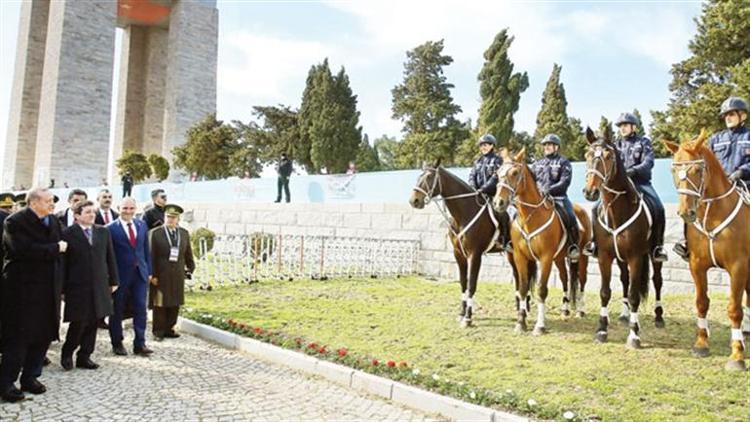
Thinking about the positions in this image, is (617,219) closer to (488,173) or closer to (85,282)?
(488,173)

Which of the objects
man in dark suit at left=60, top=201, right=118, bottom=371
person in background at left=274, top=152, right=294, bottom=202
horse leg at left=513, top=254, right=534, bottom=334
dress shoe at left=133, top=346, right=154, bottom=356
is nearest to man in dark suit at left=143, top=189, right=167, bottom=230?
dress shoe at left=133, top=346, right=154, bottom=356

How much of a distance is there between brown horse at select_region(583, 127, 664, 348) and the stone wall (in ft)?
12.4

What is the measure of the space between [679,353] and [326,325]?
4.67 meters

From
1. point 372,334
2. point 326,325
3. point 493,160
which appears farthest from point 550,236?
point 326,325

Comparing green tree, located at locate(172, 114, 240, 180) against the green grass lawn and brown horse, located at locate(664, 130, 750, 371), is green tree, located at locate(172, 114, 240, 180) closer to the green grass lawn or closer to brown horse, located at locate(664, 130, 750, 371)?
the green grass lawn

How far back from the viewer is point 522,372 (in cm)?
536

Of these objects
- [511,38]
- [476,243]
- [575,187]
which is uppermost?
[511,38]

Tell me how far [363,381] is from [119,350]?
3301 millimetres

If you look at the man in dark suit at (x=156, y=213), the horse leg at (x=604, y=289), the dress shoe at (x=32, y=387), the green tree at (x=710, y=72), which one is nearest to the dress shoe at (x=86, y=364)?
the dress shoe at (x=32, y=387)

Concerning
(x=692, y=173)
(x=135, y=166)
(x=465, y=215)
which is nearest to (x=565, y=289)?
(x=465, y=215)

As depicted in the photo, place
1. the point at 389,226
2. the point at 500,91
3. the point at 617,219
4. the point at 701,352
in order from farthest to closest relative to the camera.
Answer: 1. the point at 500,91
2. the point at 389,226
3. the point at 617,219
4. the point at 701,352

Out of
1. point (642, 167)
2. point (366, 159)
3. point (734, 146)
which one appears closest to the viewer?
point (734, 146)

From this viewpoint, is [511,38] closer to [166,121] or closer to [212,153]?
[212,153]

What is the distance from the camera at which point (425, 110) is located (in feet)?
127
